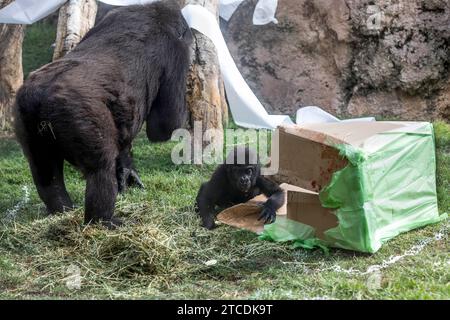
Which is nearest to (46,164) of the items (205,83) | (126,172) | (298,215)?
(126,172)

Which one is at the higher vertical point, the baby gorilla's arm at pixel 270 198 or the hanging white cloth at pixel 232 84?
the hanging white cloth at pixel 232 84

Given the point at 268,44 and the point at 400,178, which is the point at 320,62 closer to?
the point at 268,44

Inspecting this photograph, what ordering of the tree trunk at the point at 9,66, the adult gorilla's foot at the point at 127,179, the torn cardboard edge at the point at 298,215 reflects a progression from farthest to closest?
the tree trunk at the point at 9,66
the adult gorilla's foot at the point at 127,179
the torn cardboard edge at the point at 298,215

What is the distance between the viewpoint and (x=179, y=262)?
4.04 metres

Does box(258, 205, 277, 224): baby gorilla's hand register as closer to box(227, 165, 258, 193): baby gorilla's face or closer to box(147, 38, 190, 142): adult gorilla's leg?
box(227, 165, 258, 193): baby gorilla's face

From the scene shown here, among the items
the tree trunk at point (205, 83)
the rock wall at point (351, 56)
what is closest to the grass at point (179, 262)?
the tree trunk at point (205, 83)

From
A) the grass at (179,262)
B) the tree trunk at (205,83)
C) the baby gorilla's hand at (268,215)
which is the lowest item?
the grass at (179,262)

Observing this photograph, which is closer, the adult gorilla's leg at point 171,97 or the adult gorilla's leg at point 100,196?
the adult gorilla's leg at point 100,196

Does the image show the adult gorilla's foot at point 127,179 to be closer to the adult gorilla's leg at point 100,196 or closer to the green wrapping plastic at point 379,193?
the adult gorilla's leg at point 100,196

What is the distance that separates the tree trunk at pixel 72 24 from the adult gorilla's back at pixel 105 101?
3.03 ft

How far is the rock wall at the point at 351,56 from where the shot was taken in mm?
7375

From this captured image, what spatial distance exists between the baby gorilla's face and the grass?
1.06 feet

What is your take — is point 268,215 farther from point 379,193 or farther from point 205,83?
point 205,83

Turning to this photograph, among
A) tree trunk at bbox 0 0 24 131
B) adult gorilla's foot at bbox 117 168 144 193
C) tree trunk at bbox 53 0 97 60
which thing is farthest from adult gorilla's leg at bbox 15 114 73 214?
tree trunk at bbox 0 0 24 131
